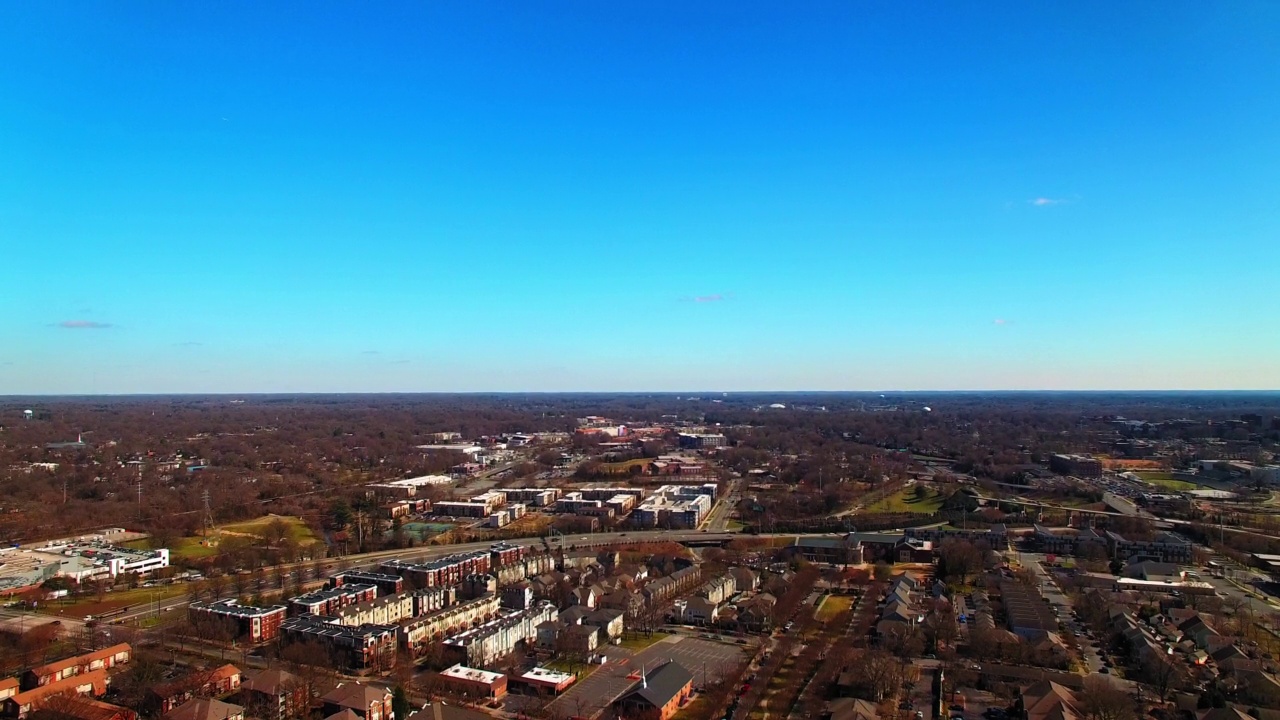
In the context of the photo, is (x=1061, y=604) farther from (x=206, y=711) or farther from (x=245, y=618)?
(x=245, y=618)

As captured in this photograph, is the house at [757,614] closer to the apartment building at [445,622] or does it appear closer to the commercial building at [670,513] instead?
the apartment building at [445,622]

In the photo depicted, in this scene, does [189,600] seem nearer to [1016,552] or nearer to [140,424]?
[1016,552]

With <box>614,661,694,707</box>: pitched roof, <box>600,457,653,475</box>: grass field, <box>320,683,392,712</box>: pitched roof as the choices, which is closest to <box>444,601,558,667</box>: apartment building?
<box>320,683,392,712</box>: pitched roof

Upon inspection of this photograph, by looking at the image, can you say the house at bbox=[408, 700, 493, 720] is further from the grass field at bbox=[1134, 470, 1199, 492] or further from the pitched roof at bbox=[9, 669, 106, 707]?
the grass field at bbox=[1134, 470, 1199, 492]

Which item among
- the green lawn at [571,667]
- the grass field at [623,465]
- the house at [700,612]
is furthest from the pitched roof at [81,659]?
the grass field at [623,465]

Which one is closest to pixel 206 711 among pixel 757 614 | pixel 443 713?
pixel 443 713
